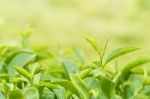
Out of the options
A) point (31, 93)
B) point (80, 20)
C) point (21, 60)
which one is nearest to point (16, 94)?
point (31, 93)

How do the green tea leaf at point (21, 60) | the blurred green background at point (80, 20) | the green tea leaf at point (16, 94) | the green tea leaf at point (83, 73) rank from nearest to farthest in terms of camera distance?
the green tea leaf at point (16, 94) → the green tea leaf at point (83, 73) → the green tea leaf at point (21, 60) → the blurred green background at point (80, 20)

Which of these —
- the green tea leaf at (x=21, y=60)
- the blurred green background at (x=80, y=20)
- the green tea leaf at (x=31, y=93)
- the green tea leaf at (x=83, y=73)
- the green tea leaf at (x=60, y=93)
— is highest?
the green tea leaf at (x=31, y=93)

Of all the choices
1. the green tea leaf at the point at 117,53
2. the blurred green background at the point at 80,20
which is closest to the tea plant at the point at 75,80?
the green tea leaf at the point at 117,53

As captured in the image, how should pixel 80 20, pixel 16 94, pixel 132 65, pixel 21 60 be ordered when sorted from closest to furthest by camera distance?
1. pixel 16 94
2. pixel 132 65
3. pixel 21 60
4. pixel 80 20

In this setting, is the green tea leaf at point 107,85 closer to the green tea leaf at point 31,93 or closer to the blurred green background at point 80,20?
the green tea leaf at point 31,93

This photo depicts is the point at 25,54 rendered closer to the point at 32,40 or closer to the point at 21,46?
the point at 21,46

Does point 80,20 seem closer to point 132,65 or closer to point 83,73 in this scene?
point 132,65

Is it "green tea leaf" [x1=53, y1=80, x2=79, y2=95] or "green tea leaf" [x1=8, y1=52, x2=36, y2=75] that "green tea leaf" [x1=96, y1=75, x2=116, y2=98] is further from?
"green tea leaf" [x1=8, y1=52, x2=36, y2=75]
